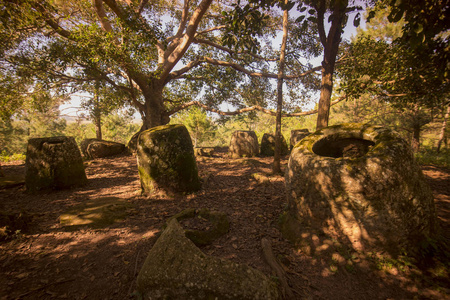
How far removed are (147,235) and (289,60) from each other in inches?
499

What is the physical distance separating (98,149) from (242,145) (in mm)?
9266

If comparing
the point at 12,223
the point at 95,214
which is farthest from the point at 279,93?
the point at 12,223

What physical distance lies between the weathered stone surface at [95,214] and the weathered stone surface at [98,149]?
757 cm

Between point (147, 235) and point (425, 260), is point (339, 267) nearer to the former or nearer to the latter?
point (425, 260)

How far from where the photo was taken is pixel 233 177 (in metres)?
7.50

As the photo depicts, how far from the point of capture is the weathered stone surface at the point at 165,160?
5.36 m

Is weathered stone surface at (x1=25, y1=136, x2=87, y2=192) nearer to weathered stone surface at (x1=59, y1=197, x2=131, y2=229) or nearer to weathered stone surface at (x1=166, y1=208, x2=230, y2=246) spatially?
weathered stone surface at (x1=59, y1=197, x2=131, y2=229)

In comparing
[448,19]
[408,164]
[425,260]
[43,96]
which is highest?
[43,96]

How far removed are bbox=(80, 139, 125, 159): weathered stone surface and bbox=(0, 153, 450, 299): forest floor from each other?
5.58m

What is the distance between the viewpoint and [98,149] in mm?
11141

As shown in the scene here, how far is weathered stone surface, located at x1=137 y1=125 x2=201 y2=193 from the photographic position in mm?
5355

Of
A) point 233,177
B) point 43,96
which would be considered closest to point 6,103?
point 43,96

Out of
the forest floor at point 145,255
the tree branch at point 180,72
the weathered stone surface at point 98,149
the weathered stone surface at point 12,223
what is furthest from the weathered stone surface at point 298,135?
the weathered stone surface at point 12,223

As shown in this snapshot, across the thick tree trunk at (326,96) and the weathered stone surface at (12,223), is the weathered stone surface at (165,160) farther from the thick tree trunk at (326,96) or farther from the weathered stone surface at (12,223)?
the thick tree trunk at (326,96)
